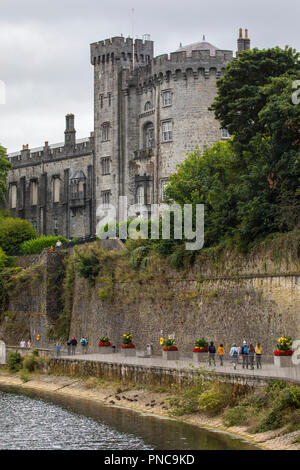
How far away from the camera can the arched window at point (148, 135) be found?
7519cm

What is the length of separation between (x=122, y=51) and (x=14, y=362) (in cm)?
2979

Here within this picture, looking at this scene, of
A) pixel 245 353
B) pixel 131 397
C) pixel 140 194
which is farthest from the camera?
pixel 140 194

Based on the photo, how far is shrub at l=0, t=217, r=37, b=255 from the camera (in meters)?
83.0

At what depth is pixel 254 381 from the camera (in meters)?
37.6

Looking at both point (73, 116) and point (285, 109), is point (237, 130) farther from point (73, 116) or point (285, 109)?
point (73, 116)

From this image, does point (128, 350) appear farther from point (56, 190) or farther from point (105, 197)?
point (56, 190)

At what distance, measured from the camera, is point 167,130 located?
72.4m

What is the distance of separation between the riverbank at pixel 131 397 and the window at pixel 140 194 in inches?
760

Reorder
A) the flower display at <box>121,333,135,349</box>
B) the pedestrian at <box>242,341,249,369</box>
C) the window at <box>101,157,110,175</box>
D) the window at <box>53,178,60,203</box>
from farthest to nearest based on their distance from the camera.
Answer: the window at <box>53,178,60,203</box>, the window at <box>101,157,110,175</box>, the flower display at <box>121,333,135,349</box>, the pedestrian at <box>242,341,249,369</box>

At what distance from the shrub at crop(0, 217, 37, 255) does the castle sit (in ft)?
13.2

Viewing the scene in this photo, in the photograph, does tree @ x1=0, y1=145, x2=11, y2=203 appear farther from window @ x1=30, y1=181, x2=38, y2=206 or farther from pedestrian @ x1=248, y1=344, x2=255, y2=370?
pedestrian @ x1=248, y1=344, x2=255, y2=370

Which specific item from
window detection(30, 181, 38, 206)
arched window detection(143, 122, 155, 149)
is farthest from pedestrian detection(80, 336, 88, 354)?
window detection(30, 181, 38, 206)

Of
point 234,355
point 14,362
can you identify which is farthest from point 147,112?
point 234,355

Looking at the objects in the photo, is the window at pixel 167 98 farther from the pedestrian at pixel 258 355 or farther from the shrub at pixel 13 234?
the pedestrian at pixel 258 355
